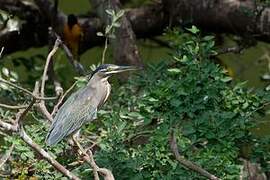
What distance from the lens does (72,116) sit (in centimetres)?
341

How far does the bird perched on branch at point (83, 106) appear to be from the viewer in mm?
3191

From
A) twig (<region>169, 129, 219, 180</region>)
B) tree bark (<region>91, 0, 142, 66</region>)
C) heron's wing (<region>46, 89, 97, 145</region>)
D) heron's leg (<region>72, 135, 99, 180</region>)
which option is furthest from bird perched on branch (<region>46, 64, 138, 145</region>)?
tree bark (<region>91, 0, 142, 66</region>)

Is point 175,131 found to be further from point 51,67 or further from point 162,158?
point 51,67

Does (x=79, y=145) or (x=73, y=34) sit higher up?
(x=79, y=145)

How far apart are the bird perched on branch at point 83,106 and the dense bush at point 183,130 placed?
0.07 meters

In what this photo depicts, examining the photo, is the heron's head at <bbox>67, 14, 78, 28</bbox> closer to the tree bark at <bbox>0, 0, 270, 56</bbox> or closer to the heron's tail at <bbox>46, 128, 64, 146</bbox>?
the tree bark at <bbox>0, 0, 270, 56</bbox>

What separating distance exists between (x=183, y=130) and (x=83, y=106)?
1.53 ft

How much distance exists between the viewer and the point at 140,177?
302cm

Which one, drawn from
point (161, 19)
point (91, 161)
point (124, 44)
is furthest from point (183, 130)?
point (161, 19)

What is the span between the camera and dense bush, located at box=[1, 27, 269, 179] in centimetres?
305

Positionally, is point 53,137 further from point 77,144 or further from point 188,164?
point 188,164

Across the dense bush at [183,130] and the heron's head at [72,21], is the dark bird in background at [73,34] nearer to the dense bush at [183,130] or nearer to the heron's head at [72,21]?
the heron's head at [72,21]

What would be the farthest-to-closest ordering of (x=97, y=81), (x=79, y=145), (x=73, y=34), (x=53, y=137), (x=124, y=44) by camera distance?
(x=73, y=34) < (x=124, y=44) < (x=97, y=81) < (x=79, y=145) < (x=53, y=137)

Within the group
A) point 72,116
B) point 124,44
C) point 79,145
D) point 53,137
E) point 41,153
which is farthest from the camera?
point 124,44
